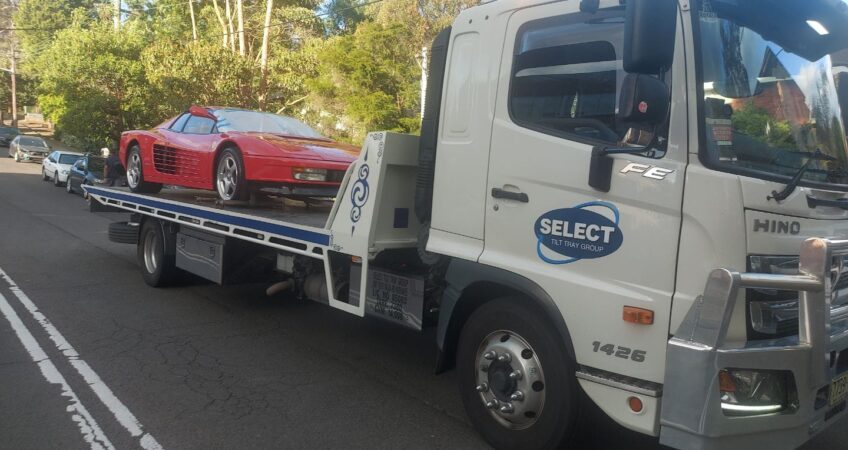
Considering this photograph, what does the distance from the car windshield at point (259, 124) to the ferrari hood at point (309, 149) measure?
0.36m

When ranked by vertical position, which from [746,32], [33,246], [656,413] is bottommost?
[33,246]

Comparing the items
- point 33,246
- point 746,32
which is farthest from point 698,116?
point 33,246

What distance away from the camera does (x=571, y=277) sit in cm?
353

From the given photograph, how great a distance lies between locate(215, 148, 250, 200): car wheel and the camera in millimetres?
6887

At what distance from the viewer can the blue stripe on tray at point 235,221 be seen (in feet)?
17.2

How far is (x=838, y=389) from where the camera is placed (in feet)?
10.9

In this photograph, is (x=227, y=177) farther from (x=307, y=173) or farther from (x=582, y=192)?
(x=582, y=192)

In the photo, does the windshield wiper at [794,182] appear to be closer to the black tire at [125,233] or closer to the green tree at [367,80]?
the black tire at [125,233]

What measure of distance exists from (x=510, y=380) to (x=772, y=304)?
54.7 inches

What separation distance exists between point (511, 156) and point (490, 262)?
61cm

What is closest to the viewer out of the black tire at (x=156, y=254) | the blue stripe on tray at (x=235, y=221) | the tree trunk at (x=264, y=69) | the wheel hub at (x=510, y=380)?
the wheel hub at (x=510, y=380)

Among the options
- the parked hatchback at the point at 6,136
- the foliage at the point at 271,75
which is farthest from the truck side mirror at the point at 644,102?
the parked hatchback at the point at 6,136

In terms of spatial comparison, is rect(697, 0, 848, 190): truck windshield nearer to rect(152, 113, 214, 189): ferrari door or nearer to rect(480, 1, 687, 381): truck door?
rect(480, 1, 687, 381): truck door

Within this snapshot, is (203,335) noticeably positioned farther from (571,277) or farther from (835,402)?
(835,402)
